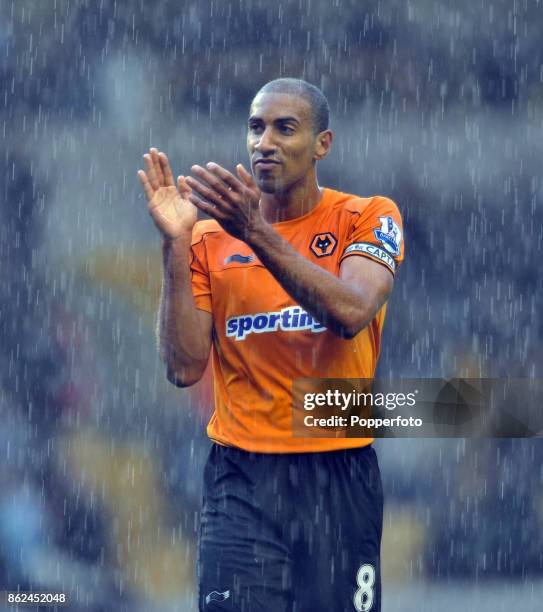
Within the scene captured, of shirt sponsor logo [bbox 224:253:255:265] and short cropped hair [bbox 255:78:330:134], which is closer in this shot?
shirt sponsor logo [bbox 224:253:255:265]

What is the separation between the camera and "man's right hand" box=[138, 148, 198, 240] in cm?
351

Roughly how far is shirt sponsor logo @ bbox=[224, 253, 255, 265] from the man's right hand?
281 millimetres

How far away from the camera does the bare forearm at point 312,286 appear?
3252mm

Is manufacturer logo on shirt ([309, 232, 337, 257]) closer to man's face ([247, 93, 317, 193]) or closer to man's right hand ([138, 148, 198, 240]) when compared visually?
man's face ([247, 93, 317, 193])

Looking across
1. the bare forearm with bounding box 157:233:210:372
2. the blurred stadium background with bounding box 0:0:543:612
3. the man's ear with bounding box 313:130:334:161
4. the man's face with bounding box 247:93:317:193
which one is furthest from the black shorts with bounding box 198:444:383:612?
the blurred stadium background with bounding box 0:0:543:612

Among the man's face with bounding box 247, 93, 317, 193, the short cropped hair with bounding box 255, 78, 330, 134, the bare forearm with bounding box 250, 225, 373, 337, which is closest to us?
the bare forearm with bounding box 250, 225, 373, 337

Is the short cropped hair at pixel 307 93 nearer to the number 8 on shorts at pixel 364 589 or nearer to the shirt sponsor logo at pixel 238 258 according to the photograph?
the shirt sponsor logo at pixel 238 258

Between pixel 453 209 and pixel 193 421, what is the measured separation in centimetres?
235

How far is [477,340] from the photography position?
7.75 meters

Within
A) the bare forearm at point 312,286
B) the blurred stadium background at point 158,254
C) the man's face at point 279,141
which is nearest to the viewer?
the bare forearm at point 312,286

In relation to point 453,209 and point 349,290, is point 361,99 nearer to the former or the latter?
point 453,209

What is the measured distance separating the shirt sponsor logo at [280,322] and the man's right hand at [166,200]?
38 centimetres

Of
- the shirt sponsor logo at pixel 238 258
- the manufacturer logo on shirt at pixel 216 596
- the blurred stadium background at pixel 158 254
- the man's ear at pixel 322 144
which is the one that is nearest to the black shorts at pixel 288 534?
the manufacturer logo on shirt at pixel 216 596

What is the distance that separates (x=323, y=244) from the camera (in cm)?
379
